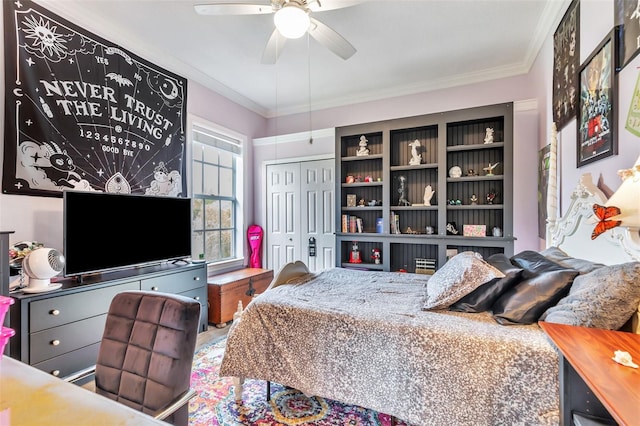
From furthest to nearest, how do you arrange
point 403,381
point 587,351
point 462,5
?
point 462,5 < point 403,381 < point 587,351

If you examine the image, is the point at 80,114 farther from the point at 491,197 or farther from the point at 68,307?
the point at 491,197

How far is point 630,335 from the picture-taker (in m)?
1.09

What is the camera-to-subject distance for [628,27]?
4.68 ft

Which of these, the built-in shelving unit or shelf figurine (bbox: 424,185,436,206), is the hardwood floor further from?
shelf figurine (bbox: 424,185,436,206)

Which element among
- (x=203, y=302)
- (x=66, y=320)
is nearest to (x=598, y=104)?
(x=203, y=302)

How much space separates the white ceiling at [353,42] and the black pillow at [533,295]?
2.13 meters

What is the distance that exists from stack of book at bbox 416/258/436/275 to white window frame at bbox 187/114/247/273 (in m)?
2.46

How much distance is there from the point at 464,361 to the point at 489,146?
2.61m

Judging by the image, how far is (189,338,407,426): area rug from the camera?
178 centimetres

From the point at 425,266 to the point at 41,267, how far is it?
3613mm

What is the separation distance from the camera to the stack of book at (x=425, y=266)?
11.8 ft

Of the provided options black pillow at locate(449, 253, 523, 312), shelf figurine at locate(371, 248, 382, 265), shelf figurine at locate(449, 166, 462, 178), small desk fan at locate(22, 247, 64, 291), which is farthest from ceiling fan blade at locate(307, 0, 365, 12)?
shelf figurine at locate(371, 248, 382, 265)

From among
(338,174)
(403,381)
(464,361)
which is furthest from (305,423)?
(338,174)

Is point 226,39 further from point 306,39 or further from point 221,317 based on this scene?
point 221,317
